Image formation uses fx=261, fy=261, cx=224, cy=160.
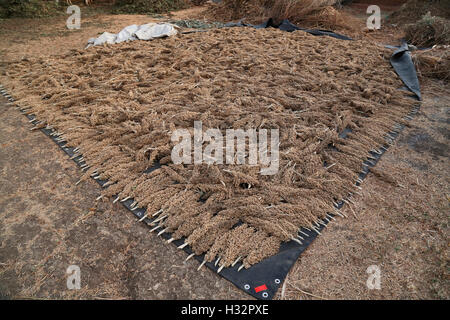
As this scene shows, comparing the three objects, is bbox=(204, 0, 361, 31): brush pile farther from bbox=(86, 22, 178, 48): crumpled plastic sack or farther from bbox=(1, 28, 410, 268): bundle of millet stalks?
bbox=(86, 22, 178, 48): crumpled plastic sack

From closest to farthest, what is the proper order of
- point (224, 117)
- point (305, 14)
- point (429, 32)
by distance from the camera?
point (224, 117)
point (429, 32)
point (305, 14)

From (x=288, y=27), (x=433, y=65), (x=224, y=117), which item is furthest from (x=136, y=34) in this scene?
(x=433, y=65)

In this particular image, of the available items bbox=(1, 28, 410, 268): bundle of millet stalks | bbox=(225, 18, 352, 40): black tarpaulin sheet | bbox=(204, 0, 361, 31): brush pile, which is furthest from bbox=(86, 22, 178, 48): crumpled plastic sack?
bbox=(204, 0, 361, 31): brush pile

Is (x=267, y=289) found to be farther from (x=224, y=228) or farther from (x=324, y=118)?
(x=324, y=118)

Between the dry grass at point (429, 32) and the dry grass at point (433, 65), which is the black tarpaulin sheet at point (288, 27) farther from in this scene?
the dry grass at point (433, 65)

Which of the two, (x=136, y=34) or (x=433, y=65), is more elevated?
(x=433, y=65)

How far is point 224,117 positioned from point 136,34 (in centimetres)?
447

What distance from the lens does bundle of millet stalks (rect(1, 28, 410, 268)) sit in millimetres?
2074

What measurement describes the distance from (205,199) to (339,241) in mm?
1101

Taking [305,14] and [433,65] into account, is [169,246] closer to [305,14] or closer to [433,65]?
[433,65]

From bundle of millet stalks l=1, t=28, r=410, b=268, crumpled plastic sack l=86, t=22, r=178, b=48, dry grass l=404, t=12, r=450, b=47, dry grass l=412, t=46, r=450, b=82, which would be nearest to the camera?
bundle of millet stalks l=1, t=28, r=410, b=268

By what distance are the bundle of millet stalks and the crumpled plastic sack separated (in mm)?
588

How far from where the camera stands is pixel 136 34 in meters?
6.28
